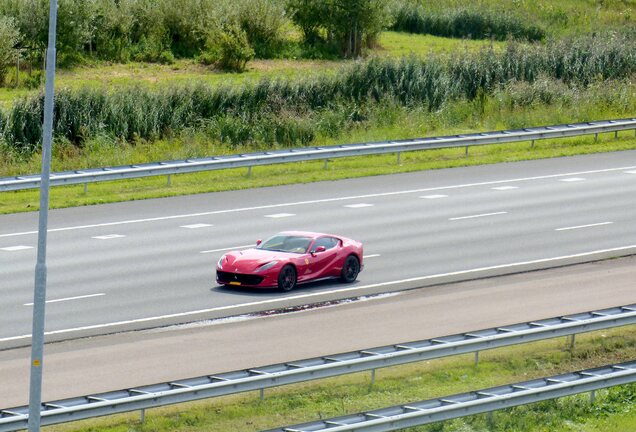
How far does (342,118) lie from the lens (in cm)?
4462

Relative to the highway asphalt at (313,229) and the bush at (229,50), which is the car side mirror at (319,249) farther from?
the bush at (229,50)

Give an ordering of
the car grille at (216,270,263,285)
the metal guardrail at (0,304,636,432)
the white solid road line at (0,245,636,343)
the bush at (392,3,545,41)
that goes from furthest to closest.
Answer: the bush at (392,3,545,41) < the car grille at (216,270,263,285) < the white solid road line at (0,245,636,343) < the metal guardrail at (0,304,636,432)

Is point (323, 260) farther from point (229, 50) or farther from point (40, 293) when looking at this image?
point (229, 50)

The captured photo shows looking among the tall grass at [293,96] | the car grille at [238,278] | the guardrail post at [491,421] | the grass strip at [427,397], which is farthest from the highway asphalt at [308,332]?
the tall grass at [293,96]

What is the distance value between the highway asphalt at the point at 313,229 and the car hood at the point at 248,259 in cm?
45

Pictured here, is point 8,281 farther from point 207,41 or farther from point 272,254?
point 207,41

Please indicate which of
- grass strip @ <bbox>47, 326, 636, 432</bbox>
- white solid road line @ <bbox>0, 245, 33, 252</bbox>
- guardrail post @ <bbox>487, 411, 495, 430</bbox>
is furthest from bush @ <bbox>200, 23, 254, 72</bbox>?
guardrail post @ <bbox>487, 411, 495, 430</bbox>

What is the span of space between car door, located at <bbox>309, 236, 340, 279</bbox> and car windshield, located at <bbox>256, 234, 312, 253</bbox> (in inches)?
7.8

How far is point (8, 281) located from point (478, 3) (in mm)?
52599

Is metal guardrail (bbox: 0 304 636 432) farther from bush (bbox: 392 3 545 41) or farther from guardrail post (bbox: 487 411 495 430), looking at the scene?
bush (bbox: 392 3 545 41)

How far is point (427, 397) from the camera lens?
19.2m

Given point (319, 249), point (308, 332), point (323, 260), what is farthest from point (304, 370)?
point (319, 249)

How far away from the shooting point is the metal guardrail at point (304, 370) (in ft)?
54.3

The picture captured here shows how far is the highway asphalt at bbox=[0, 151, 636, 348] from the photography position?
2533 cm
